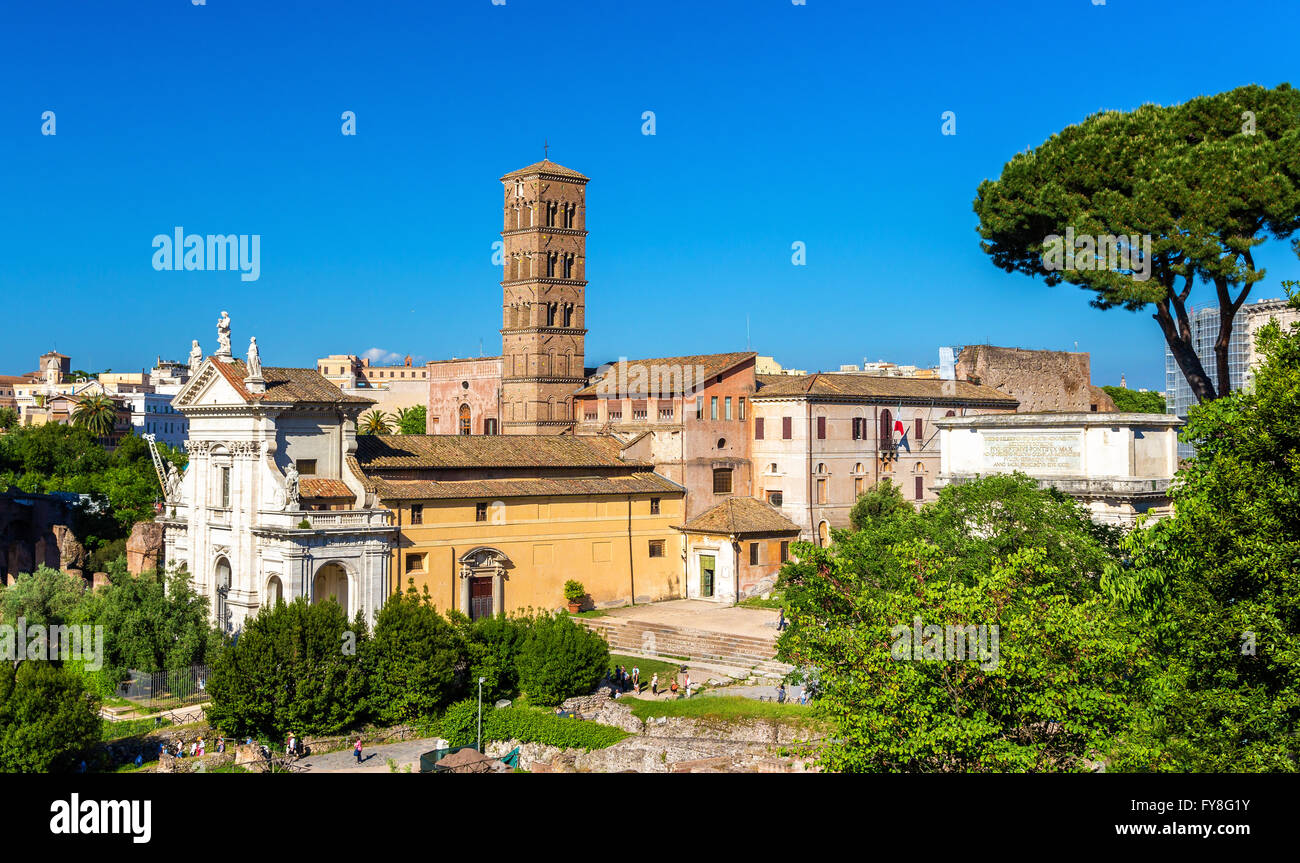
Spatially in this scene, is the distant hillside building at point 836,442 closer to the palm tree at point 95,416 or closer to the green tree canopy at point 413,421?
the green tree canopy at point 413,421

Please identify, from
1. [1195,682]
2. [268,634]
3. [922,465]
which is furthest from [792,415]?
[1195,682]

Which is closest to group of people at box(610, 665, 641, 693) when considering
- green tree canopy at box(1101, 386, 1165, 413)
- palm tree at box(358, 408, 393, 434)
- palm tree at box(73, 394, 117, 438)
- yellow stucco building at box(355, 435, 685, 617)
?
yellow stucco building at box(355, 435, 685, 617)

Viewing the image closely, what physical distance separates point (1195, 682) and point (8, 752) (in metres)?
27.2

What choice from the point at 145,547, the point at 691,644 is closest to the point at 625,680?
the point at 691,644

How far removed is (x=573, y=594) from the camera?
48562mm

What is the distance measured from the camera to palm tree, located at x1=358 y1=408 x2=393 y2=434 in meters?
93.3

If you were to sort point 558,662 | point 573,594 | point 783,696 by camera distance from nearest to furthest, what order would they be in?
1. point 783,696
2. point 558,662
3. point 573,594

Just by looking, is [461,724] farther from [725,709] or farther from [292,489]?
[292,489]

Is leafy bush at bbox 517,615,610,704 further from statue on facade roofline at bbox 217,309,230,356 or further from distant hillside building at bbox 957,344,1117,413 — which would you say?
distant hillside building at bbox 957,344,1117,413

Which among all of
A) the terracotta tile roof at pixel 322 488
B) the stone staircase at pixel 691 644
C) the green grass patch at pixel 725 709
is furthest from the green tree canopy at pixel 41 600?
the green grass patch at pixel 725 709

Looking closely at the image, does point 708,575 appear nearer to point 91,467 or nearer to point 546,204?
point 546,204

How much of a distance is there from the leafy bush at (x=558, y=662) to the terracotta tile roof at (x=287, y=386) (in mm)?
13033

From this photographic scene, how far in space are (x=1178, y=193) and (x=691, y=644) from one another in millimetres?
24719

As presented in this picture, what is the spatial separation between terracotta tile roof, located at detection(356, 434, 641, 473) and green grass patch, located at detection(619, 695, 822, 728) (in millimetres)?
15338
